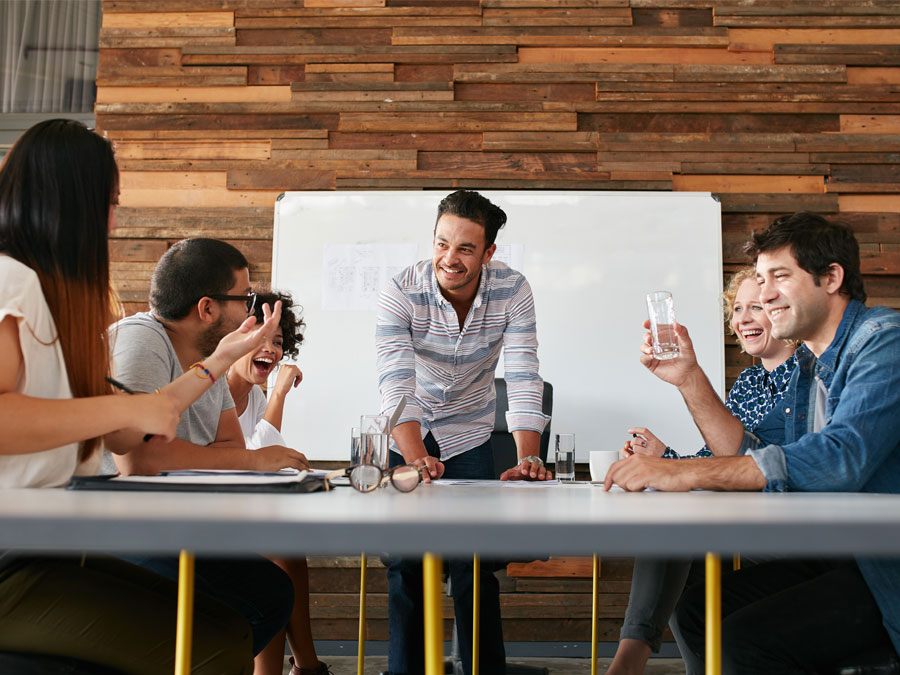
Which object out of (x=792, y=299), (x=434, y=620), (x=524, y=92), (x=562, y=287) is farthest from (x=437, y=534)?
(x=524, y=92)

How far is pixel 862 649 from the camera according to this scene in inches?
50.5

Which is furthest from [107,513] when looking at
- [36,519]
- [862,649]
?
[862,649]

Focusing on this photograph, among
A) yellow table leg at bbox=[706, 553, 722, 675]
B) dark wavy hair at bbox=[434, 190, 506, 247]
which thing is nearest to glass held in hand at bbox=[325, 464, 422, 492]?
yellow table leg at bbox=[706, 553, 722, 675]

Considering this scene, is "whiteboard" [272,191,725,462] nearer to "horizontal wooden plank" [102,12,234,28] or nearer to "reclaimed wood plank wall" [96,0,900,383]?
"reclaimed wood plank wall" [96,0,900,383]

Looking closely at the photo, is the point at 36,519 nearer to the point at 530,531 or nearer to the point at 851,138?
the point at 530,531

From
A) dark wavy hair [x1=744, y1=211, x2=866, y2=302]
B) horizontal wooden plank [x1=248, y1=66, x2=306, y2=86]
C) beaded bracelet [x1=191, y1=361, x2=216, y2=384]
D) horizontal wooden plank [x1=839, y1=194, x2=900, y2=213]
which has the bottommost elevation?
beaded bracelet [x1=191, y1=361, x2=216, y2=384]

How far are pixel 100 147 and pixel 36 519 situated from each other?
33.9 inches

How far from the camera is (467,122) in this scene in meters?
3.83

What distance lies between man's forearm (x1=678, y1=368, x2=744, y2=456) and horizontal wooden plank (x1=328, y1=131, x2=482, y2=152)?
7.71 feet

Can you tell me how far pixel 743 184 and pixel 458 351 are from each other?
2.02m

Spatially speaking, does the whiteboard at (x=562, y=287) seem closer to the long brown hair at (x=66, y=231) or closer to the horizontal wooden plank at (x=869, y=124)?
the horizontal wooden plank at (x=869, y=124)

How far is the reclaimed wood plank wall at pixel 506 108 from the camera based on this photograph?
3783 millimetres

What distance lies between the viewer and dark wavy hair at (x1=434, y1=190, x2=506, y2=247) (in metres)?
2.40

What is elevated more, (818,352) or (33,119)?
(33,119)
